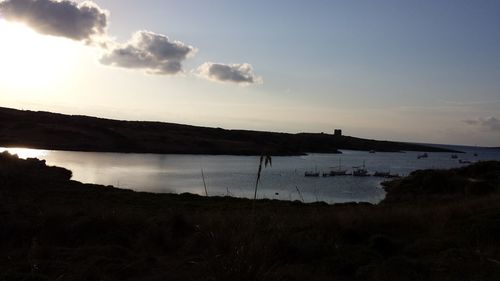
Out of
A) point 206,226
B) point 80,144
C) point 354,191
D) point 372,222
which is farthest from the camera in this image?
point 80,144

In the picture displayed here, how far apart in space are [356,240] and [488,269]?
3305 mm

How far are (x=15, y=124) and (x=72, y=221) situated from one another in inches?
5087

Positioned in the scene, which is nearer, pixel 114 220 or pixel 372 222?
pixel 114 220

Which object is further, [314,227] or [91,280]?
[314,227]

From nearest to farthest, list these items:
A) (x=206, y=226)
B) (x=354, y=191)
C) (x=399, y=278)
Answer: (x=399, y=278) < (x=206, y=226) < (x=354, y=191)

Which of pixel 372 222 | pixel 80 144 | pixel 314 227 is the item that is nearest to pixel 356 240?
pixel 314 227

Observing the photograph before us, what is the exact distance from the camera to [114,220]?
11312 mm

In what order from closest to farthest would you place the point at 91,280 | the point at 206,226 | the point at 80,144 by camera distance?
the point at 91,280, the point at 206,226, the point at 80,144

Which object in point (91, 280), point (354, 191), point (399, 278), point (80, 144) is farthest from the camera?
point (80, 144)

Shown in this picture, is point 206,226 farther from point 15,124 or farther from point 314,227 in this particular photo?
point 15,124

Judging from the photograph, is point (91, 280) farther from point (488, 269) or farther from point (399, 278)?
point (488, 269)

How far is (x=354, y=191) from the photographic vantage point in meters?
57.5

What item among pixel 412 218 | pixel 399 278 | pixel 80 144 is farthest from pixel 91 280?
pixel 80 144

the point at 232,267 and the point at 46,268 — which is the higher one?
the point at 232,267
